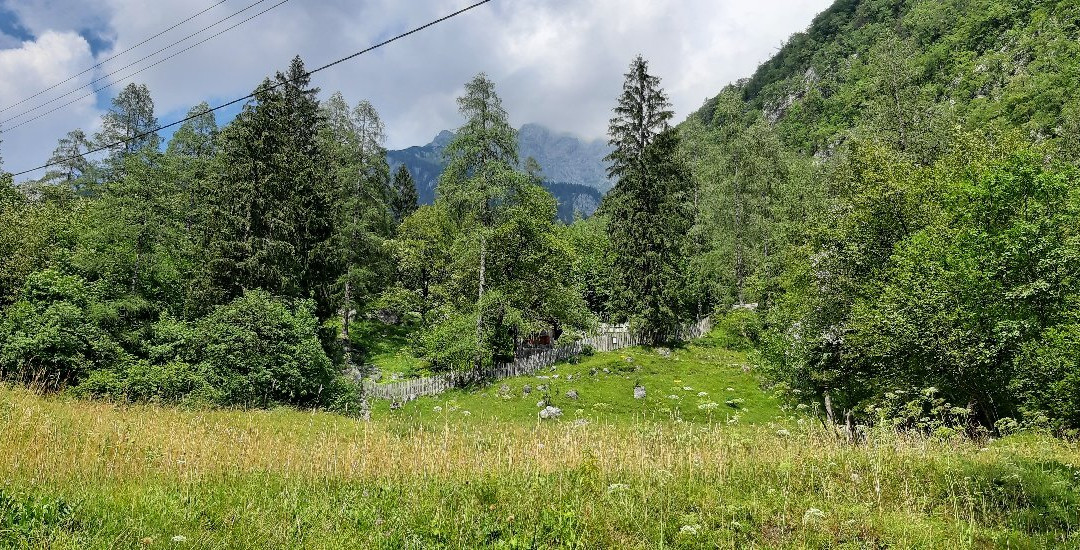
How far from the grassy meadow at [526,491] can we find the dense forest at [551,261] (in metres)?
4.38

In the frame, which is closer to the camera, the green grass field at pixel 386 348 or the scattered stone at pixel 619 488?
the scattered stone at pixel 619 488

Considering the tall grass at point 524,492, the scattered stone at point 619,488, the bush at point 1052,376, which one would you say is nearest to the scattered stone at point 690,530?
the tall grass at point 524,492

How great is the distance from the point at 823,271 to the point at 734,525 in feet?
58.2

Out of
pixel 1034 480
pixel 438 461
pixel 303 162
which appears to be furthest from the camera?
pixel 303 162

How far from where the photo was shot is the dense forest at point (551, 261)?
14.3 m

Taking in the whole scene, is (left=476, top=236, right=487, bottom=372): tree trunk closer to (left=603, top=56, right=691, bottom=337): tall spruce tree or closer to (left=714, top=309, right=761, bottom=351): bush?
(left=603, top=56, right=691, bottom=337): tall spruce tree

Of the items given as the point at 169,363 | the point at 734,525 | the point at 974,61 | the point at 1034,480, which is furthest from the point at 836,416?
the point at 974,61

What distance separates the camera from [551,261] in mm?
27531

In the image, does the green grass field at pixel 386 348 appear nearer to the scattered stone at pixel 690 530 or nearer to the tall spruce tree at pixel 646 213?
the tall spruce tree at pixel 646 213

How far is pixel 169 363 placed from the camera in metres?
18.3

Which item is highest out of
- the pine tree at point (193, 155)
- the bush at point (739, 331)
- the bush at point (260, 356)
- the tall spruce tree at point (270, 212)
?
the pine tree at point (193, 155)

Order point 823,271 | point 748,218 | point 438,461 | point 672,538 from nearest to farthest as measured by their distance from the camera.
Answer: point 672,538
point 438,461
point 823,271
point 748,218

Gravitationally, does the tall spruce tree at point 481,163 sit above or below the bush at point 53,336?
above

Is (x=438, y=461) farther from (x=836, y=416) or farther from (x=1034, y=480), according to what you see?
(x=836, y=416)
